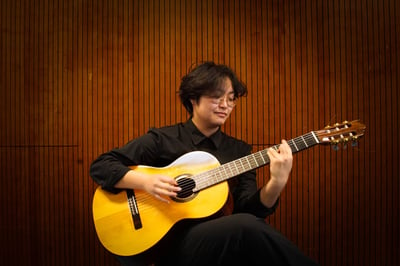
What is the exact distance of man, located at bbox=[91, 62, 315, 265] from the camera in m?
1.47

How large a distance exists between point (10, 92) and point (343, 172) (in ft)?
10.5

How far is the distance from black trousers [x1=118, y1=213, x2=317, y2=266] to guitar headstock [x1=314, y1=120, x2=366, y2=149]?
650 mm

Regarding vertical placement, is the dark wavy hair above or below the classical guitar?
above

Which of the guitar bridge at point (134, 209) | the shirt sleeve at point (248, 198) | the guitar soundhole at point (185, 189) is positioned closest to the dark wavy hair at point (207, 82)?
the shirt sleeve at point (248, 198)

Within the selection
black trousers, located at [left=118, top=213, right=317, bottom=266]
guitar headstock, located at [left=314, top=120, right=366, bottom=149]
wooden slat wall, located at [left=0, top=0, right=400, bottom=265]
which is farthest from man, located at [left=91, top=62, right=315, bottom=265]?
wooden slat wall, located at [left=0, top=0, right=400, bottom=265]

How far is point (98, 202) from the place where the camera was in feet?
6.08

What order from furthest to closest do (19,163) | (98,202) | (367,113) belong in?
1. (19,163)
2. (367,113)
3. (98,202)

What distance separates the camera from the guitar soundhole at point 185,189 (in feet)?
5.79

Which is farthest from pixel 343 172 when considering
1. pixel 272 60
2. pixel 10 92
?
pixel 10 92

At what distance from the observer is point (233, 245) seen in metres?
1.50

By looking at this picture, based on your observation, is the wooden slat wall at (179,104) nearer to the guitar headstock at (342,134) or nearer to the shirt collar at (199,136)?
the shirt collar at (199,136)

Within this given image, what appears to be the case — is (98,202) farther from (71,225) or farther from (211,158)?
(71,225)

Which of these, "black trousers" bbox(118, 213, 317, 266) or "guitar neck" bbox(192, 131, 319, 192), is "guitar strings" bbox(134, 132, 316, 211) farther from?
"black trousers" bbox(118, 213, 317, 266)

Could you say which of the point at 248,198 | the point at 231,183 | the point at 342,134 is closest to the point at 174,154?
the point at 231,183
